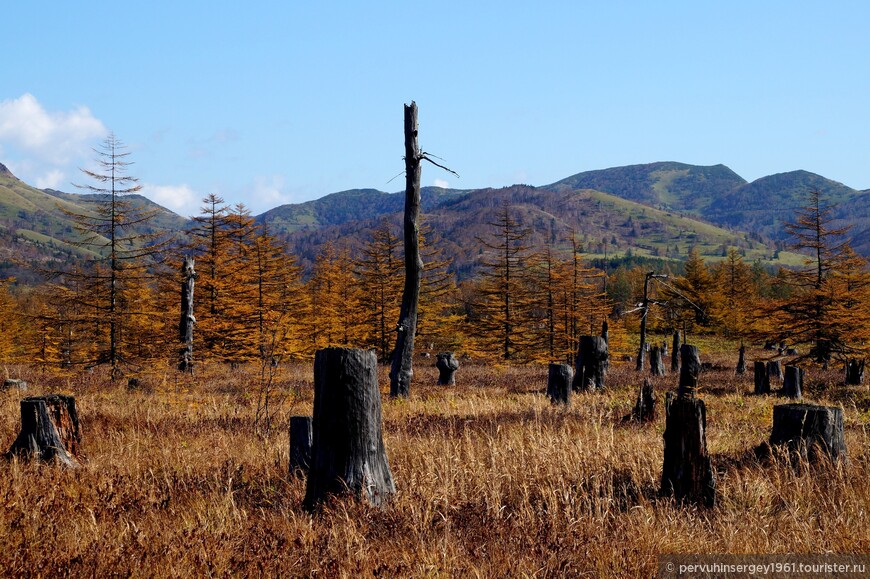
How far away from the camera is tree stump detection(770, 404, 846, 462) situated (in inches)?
245

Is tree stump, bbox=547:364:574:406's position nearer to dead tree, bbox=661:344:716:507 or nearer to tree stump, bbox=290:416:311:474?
dead tree, bbox=661:344:716:507

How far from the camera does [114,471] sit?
19.9 ft

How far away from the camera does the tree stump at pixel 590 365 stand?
650 inches

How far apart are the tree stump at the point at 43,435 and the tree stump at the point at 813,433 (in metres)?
6.95

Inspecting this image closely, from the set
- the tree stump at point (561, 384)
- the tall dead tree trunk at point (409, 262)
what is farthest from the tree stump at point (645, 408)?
the tall dead tree trunk at point (409, 262)

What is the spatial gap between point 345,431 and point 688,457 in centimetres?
262

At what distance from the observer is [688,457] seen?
505cm

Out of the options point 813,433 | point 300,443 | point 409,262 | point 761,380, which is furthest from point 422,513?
point 761,380

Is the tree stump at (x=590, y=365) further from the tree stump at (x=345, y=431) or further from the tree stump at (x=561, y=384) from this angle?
the tree stump at (x=345, y=431)

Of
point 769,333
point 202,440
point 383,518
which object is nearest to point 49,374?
point 202,440

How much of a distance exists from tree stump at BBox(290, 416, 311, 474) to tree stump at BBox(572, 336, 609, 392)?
11430mm

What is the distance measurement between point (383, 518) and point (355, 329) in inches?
1202

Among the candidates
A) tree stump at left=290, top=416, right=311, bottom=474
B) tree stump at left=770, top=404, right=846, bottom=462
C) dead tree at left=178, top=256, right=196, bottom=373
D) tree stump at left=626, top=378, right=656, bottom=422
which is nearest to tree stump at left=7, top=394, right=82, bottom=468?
tree stump at left=290, top=416, right=311, bottom=474

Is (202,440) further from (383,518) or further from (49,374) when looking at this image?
(49,374)
